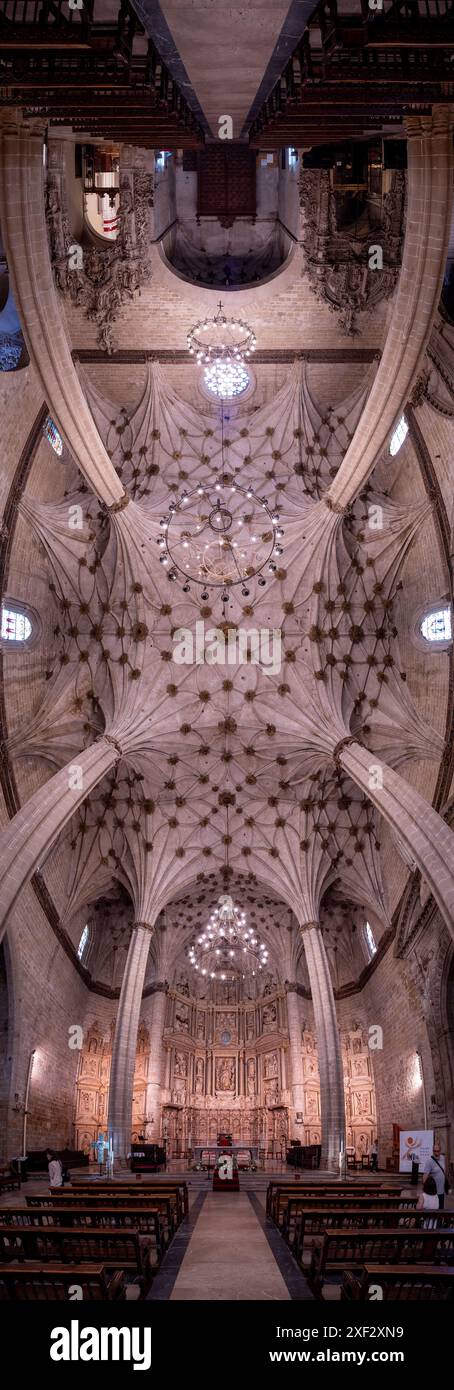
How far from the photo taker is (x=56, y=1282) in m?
5.48

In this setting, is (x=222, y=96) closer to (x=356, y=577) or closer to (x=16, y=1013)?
(x=356, y=577)

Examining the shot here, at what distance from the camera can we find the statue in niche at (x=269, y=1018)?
3514 centimetres

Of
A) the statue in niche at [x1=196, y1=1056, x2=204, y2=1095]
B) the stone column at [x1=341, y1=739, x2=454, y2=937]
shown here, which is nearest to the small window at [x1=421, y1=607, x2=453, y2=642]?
the stone column at [x1=341, y1=739, x2=454, y2=937]

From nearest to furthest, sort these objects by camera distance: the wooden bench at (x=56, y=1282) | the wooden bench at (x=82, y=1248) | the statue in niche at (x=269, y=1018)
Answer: the wooden bench at (x=56, y=1282), the wooden bench at (x=82, y=1248), the statue in niche at (x=269, y=1018)

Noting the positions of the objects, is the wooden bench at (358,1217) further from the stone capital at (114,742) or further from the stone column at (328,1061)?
the stone column at (328,1061)

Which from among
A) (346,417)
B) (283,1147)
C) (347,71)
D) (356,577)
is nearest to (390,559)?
(356,577)

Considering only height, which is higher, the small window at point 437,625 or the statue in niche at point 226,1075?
the small window at point 437,625

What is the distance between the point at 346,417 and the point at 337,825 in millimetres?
13925

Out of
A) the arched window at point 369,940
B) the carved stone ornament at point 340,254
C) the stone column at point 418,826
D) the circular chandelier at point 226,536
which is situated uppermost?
the carved stone ornament at point 340,254

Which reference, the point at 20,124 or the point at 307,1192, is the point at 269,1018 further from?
the point at 20,124

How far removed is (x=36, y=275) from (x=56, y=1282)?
13842mm

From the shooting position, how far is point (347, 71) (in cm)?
944

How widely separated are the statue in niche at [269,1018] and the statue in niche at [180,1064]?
351 centimetres

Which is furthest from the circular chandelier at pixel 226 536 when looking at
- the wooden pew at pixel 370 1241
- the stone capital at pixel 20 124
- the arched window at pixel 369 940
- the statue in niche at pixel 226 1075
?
the statue in niche at pixel 226 1075
